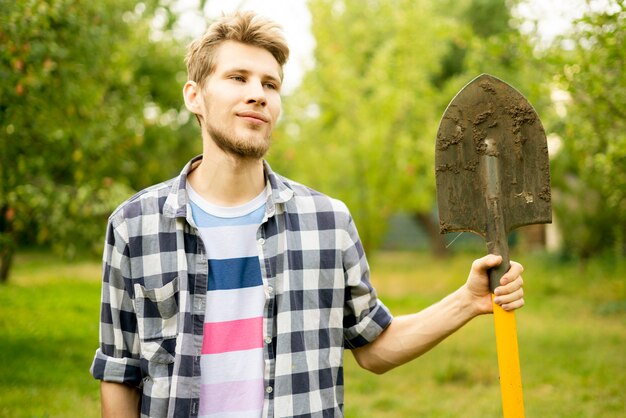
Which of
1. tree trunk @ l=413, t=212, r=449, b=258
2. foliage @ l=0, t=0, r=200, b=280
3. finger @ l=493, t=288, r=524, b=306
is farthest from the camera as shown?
tree trunk @ l=413, t=212, r=449, b=258

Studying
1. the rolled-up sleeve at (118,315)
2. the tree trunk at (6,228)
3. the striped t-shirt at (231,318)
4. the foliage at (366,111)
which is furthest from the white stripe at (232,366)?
the foliage at (366,111)

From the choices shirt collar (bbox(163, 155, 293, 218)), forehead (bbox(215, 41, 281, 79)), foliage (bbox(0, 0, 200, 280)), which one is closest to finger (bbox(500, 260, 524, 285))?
shirt collar (bbox(163, 155, 293, 218))

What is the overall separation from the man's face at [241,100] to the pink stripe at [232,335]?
0.53 m

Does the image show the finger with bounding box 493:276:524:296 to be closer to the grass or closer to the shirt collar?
the shirt collar

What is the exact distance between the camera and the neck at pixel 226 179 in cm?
228

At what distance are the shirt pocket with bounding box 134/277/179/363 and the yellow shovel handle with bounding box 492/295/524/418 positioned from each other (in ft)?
3.21

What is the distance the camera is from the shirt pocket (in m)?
2.12

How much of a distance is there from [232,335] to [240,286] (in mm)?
153

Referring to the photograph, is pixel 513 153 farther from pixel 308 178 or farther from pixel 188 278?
pixel 308 178

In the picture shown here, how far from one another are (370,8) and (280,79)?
13.0 m

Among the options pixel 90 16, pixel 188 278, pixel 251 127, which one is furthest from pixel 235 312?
pixel 90 16

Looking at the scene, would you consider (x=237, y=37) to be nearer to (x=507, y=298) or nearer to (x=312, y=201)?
(x=312, y=201)

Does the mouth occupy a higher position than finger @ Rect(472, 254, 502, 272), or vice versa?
the mouth

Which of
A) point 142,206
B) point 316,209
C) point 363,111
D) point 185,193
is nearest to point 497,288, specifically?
point 316,209
